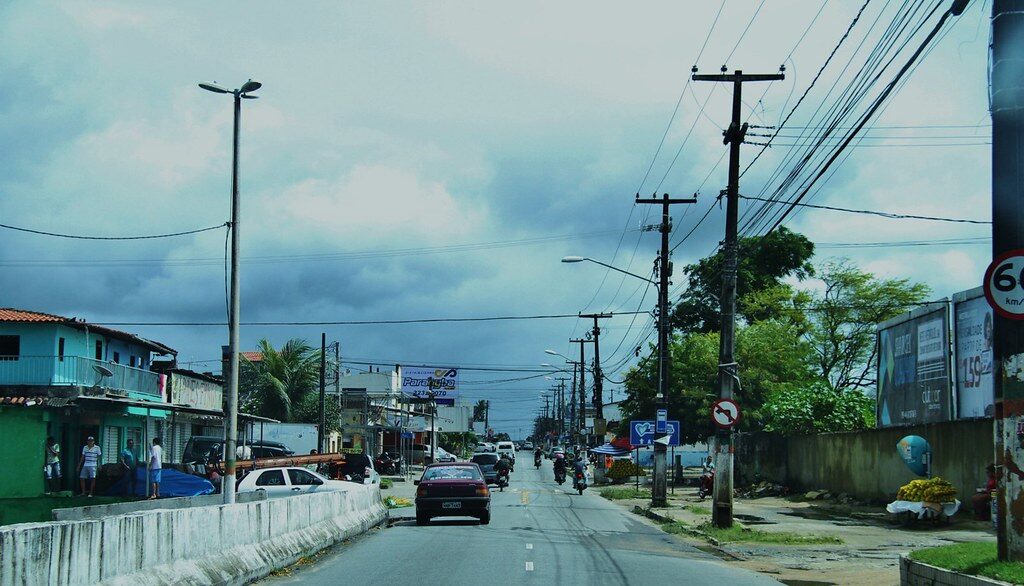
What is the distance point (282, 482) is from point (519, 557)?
11398mm

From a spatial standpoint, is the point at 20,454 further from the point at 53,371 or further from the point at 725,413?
the point at 725,413

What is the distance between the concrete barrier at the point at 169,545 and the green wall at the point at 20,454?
9.65 meters

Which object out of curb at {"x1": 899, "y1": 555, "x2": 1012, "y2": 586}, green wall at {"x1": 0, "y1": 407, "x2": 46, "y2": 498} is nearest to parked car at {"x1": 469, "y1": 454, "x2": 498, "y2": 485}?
green wall at {"x1": 0, "y1": 407, "x2": 46, "y2": 498}

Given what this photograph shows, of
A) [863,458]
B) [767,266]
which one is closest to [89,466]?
[863,458]

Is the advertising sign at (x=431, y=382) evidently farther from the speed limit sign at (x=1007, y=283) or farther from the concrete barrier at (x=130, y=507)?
the speed limit sign at (x=1007, y=283)

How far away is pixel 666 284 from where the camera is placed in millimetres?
33781

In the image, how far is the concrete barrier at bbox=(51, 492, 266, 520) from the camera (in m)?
17.8

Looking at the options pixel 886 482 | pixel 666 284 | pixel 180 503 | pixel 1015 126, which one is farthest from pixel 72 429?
pixel 1015 126

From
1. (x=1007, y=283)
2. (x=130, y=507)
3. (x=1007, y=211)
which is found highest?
(x=1007, y=211)

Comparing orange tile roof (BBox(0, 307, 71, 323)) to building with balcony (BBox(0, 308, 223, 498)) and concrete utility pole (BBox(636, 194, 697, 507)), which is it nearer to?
building with balcony (BBox(0, 308, 223, 498))

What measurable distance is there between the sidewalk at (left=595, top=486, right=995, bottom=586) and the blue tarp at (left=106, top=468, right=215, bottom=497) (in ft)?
42.4

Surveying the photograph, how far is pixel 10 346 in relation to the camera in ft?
131

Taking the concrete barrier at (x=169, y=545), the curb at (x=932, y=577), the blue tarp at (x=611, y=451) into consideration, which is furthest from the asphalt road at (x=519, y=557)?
the blue tarp at (x=611, y=451)

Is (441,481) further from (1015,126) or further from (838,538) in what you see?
(1015,126)
